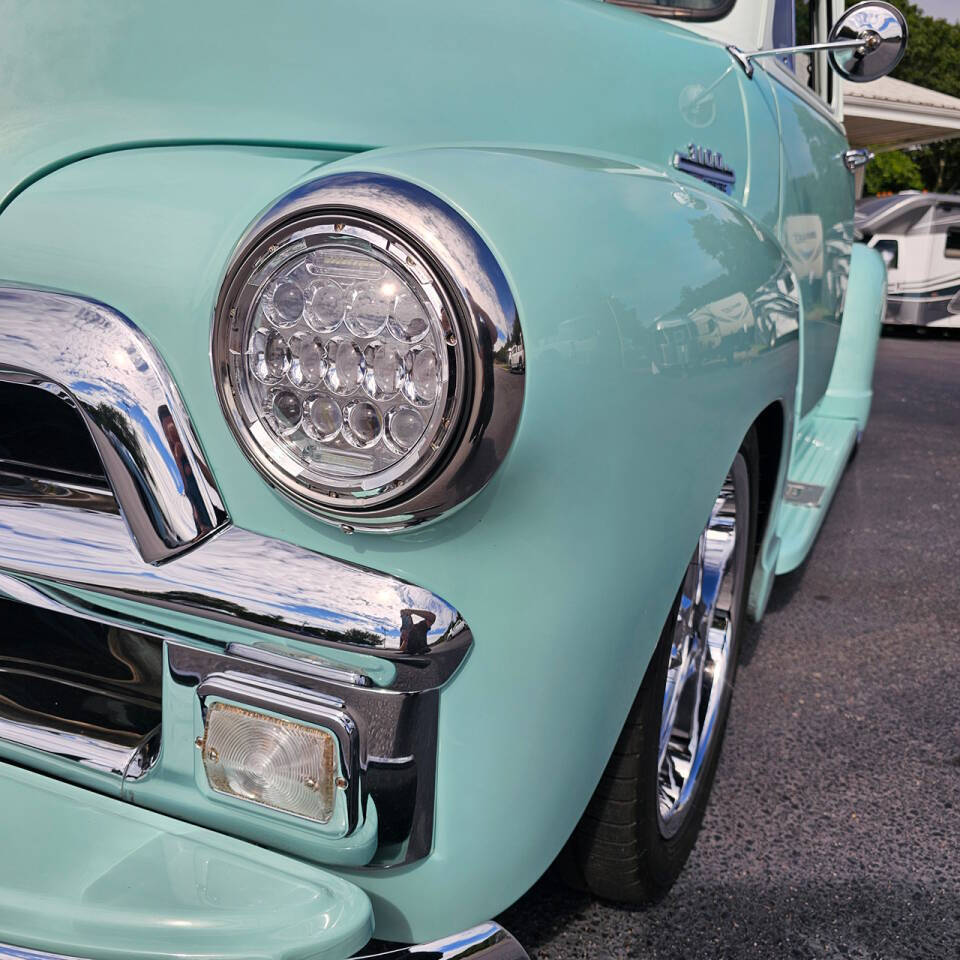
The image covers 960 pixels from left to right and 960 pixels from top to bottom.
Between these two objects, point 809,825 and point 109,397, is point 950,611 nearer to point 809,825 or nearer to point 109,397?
point 809,825

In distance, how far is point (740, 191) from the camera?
188cm

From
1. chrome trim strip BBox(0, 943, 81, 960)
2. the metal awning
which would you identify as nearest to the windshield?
chrome trim strip BBox(0, 943, 81, 960)

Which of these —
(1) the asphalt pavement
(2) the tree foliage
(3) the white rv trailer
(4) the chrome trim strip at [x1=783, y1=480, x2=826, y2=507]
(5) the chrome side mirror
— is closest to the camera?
(1) the asphalt pavement

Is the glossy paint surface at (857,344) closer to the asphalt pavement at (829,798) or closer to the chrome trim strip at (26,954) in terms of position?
the asphalt pavement at (829,798)

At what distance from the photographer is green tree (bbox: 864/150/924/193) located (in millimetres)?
25172

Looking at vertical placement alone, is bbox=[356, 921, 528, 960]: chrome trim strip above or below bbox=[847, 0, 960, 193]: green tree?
below

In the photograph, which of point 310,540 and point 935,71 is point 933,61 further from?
point 310,540

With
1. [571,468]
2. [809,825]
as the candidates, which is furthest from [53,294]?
[809,825]

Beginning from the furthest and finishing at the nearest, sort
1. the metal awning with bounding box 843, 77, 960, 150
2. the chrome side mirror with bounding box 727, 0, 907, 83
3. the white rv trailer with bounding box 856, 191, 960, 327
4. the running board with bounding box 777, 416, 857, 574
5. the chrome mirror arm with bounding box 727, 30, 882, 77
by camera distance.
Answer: the metal awning with bounding box 843, 77, 960, 150 < the white rv trailer with bounding box 856, 191, 960, 327 < the running board with bounding box 777, 416, 857, 574 < the chrome side mirror with bounding box 727, 0, 907, 83 < the chrome mirror arm with bounding box 727, 30, 882, 77

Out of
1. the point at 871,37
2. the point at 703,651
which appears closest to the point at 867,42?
the point at 871,37

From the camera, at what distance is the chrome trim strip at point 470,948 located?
3.22ft

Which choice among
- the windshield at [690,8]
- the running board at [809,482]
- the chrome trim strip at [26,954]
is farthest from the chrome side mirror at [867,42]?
the chrome trim strip at [26,954]

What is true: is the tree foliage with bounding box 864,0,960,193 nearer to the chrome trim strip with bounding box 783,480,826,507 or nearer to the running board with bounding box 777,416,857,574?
the running board with bounding box 777,416,857,574

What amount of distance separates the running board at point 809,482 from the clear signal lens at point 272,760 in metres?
1.38
